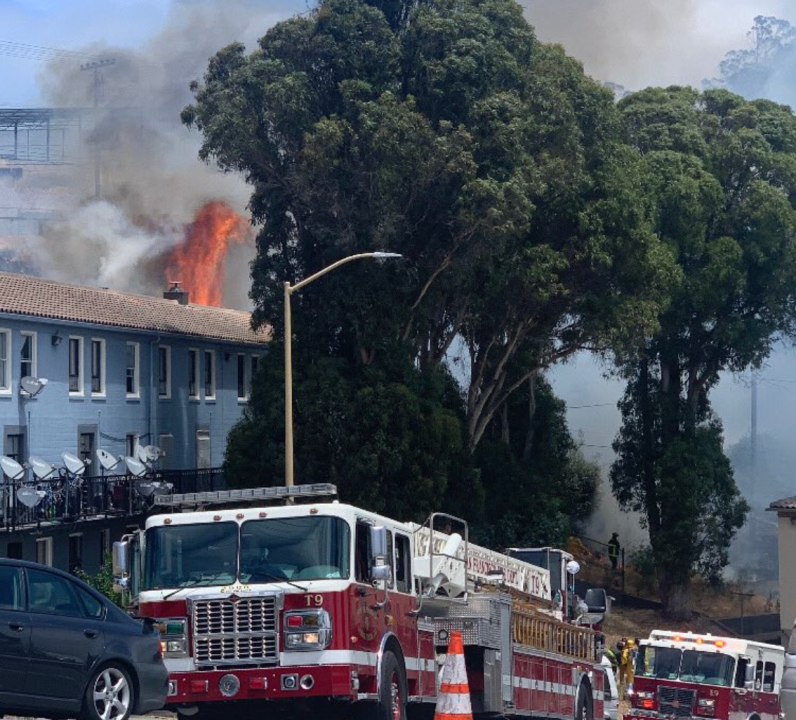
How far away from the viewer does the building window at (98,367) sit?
47.3m

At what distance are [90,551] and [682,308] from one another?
2255 cm

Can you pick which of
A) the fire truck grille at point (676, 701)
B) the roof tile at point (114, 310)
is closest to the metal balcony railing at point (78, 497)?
the roof tile at point (114, 310)

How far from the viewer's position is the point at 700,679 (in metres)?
28.9

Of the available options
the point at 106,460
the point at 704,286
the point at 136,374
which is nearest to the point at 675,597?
the point at 704,286

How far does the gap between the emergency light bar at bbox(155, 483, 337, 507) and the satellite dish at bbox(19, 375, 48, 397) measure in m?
25.9

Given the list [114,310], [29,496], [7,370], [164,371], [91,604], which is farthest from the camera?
[164,371]

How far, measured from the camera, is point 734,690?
28.7 metres

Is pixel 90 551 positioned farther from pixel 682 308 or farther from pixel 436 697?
pixel 436 697

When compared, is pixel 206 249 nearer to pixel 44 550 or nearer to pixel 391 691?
pixel 44 550

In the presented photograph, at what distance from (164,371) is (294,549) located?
34606 millimetres

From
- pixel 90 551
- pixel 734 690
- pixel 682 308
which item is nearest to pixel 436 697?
pixel 734 690

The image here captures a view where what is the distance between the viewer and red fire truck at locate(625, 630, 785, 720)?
2872cm

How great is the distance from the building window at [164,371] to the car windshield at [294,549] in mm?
33981

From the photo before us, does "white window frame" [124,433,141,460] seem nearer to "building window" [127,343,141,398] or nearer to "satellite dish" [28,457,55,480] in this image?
"building window" [127,343,141,398]
